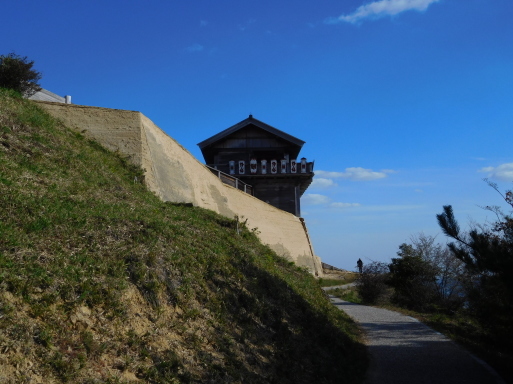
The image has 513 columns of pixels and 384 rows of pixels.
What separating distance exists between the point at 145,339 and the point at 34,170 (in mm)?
5528

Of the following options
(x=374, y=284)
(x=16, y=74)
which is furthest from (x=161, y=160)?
(x=374, y=284)

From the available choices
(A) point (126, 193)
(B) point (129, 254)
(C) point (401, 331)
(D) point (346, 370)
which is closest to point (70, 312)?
(B) point (129, 254)

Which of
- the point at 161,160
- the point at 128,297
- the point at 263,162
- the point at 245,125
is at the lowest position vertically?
the point at 128,297

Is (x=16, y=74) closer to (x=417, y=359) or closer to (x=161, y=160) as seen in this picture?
(x=161, y=160)

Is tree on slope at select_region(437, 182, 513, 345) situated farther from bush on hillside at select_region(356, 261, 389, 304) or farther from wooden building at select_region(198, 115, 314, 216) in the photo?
wooden building at select_region(198, 115, 314, 216)

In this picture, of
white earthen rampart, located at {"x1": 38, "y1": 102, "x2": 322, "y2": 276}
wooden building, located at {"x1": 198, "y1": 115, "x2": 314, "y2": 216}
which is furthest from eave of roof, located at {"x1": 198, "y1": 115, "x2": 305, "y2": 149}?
white earthen rampart, located at {"x1": 38, "y1": 102, "x2": 322, "y2": 276}

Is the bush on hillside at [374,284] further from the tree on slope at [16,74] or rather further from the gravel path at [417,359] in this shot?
the tree on slope at [16,74]

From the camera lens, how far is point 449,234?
9047 millimetres

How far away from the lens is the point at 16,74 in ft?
54.6

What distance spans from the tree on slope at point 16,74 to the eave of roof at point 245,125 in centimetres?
1649

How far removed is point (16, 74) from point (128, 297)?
43.5 feet

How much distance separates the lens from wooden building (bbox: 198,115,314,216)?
32.2m

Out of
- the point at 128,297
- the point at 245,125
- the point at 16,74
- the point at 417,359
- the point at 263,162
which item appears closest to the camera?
the point at 128,297

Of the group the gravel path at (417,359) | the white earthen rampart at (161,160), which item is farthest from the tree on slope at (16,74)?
the gravel path at (417,359)
